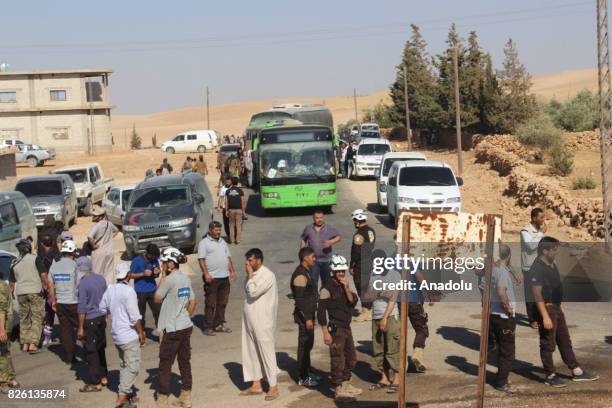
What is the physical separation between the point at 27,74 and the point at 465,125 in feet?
112

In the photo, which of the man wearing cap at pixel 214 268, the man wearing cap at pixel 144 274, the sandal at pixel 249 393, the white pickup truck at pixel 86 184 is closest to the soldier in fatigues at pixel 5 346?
the man wearing cap at pixel 144 274

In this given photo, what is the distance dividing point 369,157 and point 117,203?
48.2 feet

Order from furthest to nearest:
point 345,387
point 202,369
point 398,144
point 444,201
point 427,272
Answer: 1. point 398,144
2. point 444,201
3. point 202,369
4. point 345,387
5. point 427,272

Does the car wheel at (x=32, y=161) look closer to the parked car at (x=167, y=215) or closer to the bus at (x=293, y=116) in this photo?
the bus at (x=293, y=116)

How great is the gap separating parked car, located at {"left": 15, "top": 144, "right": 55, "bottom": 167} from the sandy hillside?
205 feet

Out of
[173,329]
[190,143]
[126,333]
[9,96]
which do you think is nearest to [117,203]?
[126,333]

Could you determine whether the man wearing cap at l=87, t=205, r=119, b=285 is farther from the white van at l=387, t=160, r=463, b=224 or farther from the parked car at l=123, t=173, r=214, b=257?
the white van at l=387, t=160, r=463, b=224

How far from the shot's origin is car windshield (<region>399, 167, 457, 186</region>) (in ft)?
82.4

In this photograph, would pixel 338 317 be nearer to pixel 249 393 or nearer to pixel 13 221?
pixel 249 393

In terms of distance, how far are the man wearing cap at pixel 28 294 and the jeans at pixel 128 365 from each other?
3588 mm

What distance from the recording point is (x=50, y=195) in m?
28.2

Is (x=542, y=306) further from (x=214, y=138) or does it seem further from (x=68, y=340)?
(x=214, y=138)

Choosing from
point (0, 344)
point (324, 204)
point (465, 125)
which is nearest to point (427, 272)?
point (0, 344)

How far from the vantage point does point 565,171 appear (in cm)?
3838
